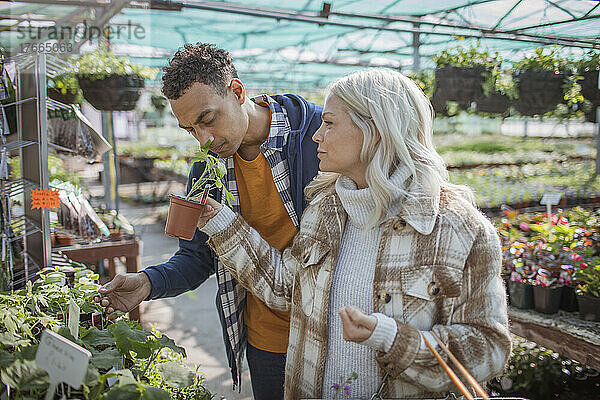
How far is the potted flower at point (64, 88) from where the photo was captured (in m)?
3.37

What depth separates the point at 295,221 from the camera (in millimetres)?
1514

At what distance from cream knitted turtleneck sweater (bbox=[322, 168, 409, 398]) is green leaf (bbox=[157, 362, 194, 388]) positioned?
31cm

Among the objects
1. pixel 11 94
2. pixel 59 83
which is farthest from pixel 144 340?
pixel 59 83

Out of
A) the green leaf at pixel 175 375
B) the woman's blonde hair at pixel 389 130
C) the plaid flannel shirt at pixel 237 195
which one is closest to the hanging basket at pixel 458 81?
the plaid flannel shirt at pixel 237 195

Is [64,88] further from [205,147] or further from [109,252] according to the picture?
[205,147]

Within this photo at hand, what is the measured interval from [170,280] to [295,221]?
0.39 meters

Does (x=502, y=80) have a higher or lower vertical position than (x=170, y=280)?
higher

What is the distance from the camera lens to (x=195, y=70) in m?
1.35

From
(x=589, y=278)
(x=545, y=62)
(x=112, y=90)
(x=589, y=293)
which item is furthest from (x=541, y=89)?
(x=112, y=90)

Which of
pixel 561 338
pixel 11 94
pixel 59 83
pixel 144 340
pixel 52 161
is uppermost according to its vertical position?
pixel 59 83

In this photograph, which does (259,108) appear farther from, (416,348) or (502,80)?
(502,80)

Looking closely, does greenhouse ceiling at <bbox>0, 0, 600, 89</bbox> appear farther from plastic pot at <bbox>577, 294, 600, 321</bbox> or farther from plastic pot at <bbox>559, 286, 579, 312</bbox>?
plastic pot at <bbox>577, 294, 600, 321</bbox>

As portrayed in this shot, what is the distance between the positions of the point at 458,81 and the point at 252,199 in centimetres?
240

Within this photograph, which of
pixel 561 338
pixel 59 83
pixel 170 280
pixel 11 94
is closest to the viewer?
pixel 170 280
